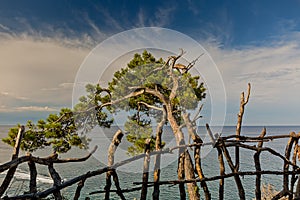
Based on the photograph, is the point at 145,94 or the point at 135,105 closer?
the point at 145,94

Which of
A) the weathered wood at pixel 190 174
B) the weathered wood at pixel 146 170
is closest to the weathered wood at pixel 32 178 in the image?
the weathered wood at pixel 146 170

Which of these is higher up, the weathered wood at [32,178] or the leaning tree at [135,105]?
the leaning tree at [135,105]

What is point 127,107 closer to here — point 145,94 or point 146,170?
point 145,94

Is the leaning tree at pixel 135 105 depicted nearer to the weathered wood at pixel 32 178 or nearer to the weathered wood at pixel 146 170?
the weathered wood at pixel 146 170

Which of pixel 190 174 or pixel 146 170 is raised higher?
pixel 146 170

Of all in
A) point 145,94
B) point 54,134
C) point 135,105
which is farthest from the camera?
point 135,105

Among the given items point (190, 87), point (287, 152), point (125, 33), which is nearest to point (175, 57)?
point (190, 87)

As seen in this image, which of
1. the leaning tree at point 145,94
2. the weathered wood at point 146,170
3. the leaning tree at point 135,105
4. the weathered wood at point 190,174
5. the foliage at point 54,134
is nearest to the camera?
the weathered wood at point 146,170

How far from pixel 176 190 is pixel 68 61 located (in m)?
10.4

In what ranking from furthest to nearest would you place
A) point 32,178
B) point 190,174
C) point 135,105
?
point 135,105 < point 190,174 < point 32,178

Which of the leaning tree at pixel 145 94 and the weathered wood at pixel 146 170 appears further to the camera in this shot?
the leaning tree at pixel 145 94

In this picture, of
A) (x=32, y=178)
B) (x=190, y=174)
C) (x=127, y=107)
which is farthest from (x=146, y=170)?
(x=127, y=107)

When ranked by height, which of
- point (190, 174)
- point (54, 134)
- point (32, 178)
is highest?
point (54, 134)

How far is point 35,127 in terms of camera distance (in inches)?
296
